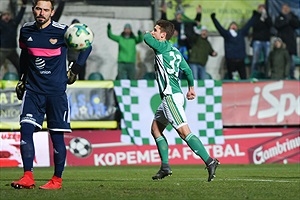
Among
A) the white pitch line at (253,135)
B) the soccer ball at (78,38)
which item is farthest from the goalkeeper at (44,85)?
the white pitch line at (253,135)

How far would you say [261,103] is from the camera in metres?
20.6

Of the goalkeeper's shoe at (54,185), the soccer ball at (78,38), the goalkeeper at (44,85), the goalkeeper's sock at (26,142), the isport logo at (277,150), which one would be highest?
the soccer ball at (78,38)

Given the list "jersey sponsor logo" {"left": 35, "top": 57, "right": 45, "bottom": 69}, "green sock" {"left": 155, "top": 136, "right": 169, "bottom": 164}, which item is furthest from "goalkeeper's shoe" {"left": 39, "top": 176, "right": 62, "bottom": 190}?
"green sock" {"left": 155, "top": 136, "right": 169, "bottom": 164}

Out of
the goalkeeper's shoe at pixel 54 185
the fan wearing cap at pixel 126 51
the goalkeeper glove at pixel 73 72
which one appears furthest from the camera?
the fan wearing cap at pixel 126 51

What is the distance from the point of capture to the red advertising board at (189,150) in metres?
19.6

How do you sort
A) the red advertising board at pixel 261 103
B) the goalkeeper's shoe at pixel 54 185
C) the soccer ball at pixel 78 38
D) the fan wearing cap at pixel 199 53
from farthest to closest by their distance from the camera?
the fan wearing cap at pixel 199 53, the red advertising board at pixel 261 103, the goalkeeper's shoe at pixel 54 185, the soccer ball at pixel 78 38

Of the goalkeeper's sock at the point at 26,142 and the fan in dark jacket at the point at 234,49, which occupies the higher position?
the fan in dark jacket at the point at 234,49

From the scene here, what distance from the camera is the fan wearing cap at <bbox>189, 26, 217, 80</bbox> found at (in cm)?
2134

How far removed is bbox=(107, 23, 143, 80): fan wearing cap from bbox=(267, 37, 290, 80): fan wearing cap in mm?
3519

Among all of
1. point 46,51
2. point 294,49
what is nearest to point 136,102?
point 294,49

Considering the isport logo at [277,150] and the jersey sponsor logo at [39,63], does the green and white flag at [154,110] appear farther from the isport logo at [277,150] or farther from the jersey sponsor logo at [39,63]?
the jersey sponsor logo at [39,63]

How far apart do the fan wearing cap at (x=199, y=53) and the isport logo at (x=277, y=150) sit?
239cm

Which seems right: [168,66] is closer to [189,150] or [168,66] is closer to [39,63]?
[39,63]

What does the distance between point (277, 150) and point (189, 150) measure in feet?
7.12
